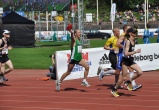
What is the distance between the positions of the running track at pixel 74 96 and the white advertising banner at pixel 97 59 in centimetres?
46

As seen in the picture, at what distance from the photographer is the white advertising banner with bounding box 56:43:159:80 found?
667 inches

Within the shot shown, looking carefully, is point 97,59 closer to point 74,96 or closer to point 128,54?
point 74,96

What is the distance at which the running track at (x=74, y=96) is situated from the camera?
12.5 meters

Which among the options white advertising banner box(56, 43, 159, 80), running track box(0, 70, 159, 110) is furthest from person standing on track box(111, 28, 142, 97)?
white advertising banner box(56, 43, 159, 80)

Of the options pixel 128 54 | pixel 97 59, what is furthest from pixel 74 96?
pixel 97 59

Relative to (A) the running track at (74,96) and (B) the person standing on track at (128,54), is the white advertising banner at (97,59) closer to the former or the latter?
(A) the running track at (74,96)

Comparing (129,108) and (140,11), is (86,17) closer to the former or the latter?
(140,11)

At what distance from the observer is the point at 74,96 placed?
562 inches

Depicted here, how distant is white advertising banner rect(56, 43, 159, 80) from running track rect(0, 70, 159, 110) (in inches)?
18.0

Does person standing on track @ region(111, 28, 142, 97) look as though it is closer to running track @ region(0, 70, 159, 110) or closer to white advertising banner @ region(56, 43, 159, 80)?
running track @ region(0, 70, 159, 110)

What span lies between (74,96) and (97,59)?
590 cm

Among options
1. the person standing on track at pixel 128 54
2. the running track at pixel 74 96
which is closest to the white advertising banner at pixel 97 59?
the running track at pixel 74 96

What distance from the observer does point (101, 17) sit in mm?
84750

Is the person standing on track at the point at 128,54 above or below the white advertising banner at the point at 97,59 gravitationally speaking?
above
